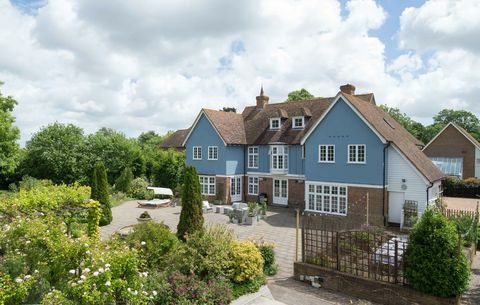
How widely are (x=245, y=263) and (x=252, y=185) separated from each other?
66.3 ft

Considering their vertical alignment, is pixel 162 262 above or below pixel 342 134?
below

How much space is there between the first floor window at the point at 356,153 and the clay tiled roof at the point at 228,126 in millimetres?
11196

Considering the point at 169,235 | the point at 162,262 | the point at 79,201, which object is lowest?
the point at 162,262

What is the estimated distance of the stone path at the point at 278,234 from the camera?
1092cm

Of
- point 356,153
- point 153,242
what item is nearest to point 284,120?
point 356,153

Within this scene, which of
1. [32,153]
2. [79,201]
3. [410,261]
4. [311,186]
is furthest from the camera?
[32,153]

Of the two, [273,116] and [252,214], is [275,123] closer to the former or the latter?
[273,116]

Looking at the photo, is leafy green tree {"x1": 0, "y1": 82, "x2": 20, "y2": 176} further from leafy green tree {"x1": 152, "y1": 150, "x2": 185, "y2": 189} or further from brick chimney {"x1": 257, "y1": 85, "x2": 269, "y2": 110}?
brick chimney {"x1": 257, "y1": 85, "x2": 269, "y2": 110}

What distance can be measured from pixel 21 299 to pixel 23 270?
124 centimetres

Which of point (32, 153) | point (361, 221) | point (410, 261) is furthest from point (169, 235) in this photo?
point (32, 153)

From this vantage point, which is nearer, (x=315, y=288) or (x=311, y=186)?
(x=315, y=288)

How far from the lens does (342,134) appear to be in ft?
75.7

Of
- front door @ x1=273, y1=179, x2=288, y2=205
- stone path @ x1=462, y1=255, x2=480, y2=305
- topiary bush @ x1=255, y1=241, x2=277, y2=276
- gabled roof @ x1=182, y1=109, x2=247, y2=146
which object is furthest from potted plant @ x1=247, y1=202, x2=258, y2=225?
stone path @ x1=462, y1=255, x2=480, y2=305

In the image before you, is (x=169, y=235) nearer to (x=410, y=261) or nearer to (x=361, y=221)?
(x=410, y=261)
